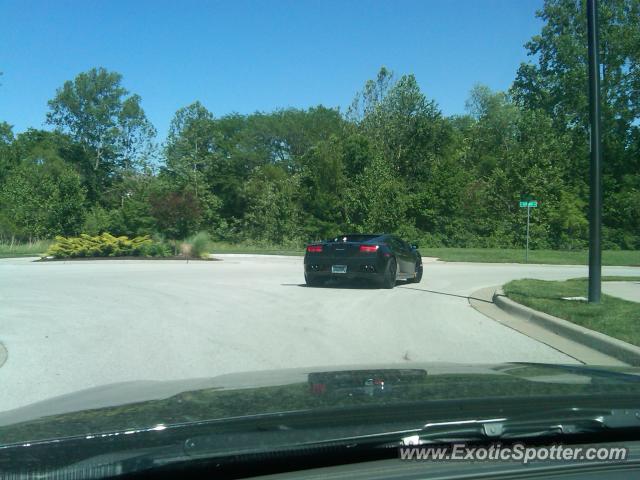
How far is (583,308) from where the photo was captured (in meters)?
10.6

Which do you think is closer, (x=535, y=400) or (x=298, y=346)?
(x=535, y=400)

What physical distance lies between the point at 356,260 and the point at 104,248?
19169 millimetres

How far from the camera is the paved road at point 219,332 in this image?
24.1ft

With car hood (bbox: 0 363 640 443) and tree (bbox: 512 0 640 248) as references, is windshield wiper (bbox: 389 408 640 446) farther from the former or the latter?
tree (bbox: 512 0 640 248)

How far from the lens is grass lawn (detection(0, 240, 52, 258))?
34.2 meters

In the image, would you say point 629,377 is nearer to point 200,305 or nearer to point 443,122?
point 200,305

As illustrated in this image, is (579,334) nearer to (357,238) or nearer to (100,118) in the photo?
(357,238)

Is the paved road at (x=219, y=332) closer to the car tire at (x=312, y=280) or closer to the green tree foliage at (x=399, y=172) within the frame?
the car tire at (x=312, y=280)

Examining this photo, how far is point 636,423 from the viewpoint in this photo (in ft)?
9.86

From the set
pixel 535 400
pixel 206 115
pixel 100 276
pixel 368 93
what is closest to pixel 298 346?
pixel 535 400

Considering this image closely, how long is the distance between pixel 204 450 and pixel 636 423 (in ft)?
Answer: 6.67

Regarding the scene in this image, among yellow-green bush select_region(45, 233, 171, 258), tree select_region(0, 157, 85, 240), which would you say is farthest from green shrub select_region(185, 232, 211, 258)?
tree select_region(0, 157, 85, 240)

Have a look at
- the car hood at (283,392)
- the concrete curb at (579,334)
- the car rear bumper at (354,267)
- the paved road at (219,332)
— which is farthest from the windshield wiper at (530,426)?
the car rear bumper at (354,267)

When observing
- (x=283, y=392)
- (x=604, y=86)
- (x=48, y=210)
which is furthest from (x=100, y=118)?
(x=283, y=392)
